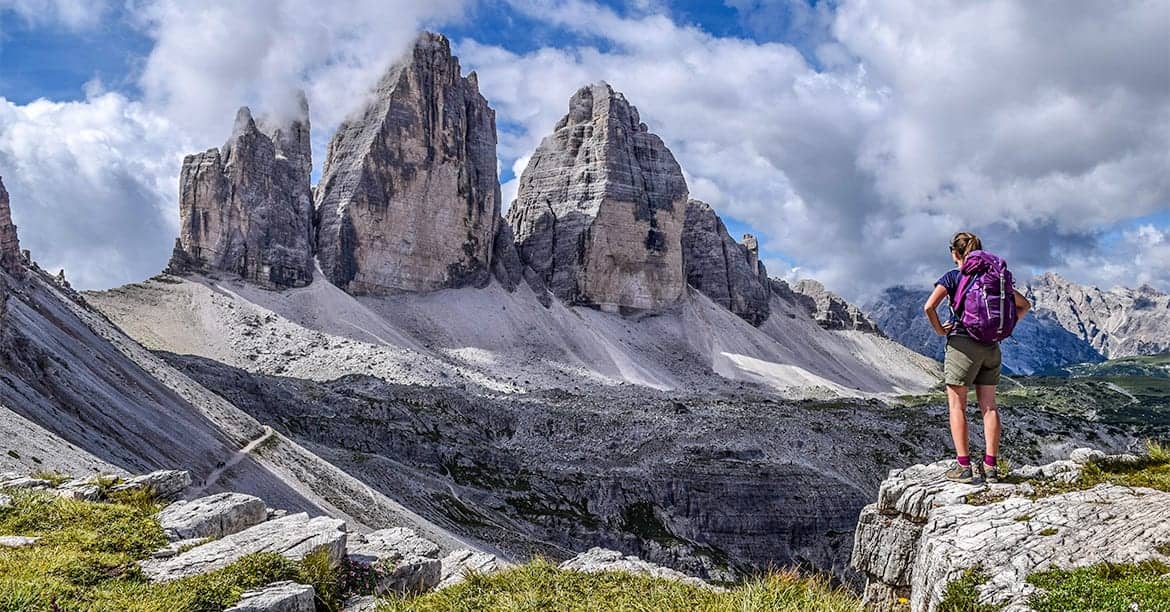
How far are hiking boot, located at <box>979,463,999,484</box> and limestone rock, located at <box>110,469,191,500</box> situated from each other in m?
13.5

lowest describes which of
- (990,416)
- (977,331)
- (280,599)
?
(280,599)

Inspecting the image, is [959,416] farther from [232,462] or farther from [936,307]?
[232,462]

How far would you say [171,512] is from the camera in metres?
12.1

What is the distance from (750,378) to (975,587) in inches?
5869

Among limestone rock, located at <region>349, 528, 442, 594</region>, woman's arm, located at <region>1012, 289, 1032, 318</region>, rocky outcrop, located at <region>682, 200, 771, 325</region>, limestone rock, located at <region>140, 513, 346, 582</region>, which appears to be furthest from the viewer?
rocky outcrop, located at <region>682, 200, 771, 325</region>

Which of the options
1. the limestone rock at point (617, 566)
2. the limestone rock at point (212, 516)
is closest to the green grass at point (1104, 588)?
the limestone rock at point (617, 566)

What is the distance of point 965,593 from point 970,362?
3.47 m

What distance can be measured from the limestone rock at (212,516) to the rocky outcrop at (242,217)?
129065mm

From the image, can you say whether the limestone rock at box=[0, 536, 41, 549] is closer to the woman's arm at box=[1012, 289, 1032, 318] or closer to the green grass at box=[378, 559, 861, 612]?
the green grass at box=[378, 559, 861, 612]

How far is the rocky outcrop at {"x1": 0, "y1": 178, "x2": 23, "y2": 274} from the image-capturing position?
1995 inches

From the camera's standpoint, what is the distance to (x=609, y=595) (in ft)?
27.5

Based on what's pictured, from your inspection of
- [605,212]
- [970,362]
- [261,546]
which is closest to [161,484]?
[261,546]

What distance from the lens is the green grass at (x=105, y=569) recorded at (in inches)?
307

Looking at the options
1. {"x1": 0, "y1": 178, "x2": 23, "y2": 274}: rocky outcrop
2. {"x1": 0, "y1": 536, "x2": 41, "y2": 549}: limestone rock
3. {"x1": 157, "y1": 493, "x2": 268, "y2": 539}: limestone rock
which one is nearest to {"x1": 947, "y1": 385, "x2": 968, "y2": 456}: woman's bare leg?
{"x1": 157, "y1": 493, "x2": 268, "y2": 539}: limestone rock
